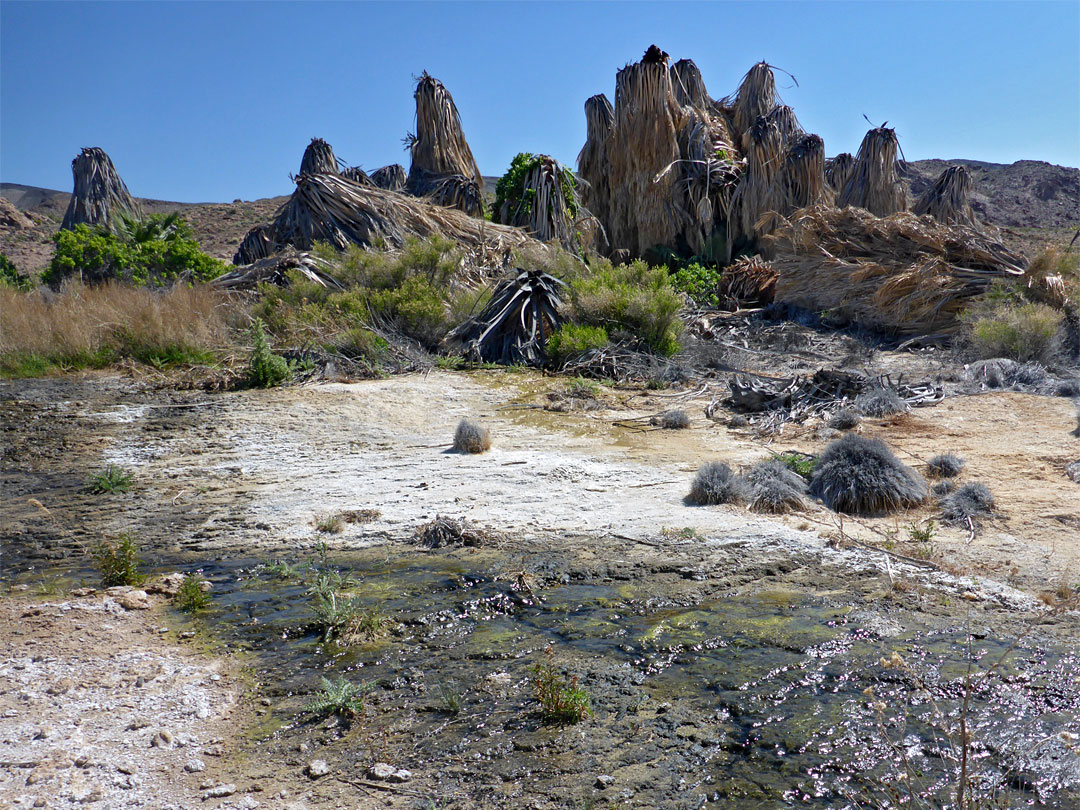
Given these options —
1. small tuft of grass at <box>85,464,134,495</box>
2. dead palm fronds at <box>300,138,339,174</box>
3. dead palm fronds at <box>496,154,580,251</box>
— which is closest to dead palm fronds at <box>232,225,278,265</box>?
dead palm fronds at <box>300,138,339,174</box>

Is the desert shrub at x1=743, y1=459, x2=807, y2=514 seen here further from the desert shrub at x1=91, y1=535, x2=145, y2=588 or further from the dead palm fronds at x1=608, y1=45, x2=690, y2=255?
the dead palm fronds at x1=608, y1=45, x2=690, y2=255

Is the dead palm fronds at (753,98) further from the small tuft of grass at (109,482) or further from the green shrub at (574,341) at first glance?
the small tuft of grass at (109,482)

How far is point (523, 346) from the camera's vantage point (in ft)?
34.9

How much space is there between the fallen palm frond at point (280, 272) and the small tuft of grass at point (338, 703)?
366 inches

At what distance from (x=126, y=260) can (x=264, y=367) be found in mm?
6859

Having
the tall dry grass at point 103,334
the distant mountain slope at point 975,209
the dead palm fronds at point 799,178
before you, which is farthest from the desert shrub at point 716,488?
the distant mountain slope at point 975,209

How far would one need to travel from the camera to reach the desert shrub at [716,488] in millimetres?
5539

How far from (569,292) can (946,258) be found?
5963 mm

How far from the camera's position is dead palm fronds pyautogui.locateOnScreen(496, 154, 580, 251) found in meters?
14.5

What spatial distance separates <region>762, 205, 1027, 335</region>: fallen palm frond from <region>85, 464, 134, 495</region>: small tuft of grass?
10384 mm

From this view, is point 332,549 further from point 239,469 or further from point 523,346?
point 523,346

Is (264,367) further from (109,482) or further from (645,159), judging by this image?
(645,159)

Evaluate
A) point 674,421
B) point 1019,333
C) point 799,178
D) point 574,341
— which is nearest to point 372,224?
point 574,341

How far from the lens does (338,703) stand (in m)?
3.19
